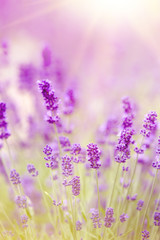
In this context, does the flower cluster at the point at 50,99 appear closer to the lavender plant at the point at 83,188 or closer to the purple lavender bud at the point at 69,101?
the lavender plant at the point at 83,188

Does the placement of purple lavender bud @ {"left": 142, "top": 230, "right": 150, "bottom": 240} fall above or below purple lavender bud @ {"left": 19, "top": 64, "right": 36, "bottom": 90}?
below

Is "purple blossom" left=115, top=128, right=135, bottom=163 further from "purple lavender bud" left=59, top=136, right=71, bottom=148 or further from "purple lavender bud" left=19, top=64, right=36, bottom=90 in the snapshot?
"purple lavender bud" left=19, top=64, right=36, bottom=90

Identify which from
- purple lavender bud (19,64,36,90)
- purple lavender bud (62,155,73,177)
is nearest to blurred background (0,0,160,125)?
purple lavender bud (19,64,36,90)

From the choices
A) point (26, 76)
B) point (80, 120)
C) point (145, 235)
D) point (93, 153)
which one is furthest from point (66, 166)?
point (80, 120)

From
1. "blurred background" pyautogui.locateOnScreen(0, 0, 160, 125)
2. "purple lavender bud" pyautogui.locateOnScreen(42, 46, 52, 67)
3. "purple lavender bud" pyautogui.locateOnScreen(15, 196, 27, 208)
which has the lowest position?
"purple lavender bud" pyautogui.locateOnScreen(15, 196, 27, 208)

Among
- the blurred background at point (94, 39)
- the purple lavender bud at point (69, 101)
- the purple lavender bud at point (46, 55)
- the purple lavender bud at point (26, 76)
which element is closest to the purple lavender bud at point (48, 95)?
the purple lavender bud at point (69, 101)

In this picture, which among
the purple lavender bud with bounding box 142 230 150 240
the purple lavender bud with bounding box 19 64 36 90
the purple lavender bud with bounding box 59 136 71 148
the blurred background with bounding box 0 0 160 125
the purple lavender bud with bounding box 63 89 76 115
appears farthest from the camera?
the blurred background with bounding box 0 0 160 125

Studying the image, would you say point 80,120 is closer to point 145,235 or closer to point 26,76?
point 26,76
